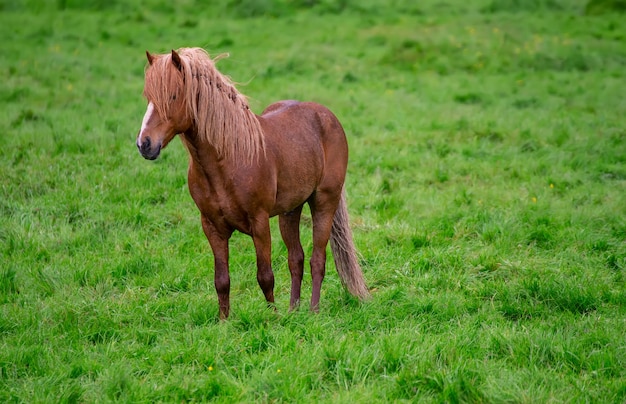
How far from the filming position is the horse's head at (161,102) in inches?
170

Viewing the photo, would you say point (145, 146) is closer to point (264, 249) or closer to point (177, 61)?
point (177, 61)

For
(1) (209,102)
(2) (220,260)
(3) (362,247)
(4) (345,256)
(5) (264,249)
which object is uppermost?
(1) (209,102)

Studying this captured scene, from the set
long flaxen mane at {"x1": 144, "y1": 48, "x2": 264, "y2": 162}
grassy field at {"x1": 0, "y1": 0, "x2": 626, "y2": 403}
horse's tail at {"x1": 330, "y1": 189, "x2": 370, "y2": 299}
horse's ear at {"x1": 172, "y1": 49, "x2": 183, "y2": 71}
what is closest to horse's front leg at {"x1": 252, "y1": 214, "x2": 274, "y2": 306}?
grassy field at {"x1": 0, "y1": 0, "x2": 626, "y2": 403}

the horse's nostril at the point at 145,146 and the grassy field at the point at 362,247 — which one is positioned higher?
the horse's nostril at the point at 145,146

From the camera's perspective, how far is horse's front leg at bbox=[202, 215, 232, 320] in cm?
492

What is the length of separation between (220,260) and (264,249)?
0.35 meters

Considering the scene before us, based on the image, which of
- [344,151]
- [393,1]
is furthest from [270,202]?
[393,1]

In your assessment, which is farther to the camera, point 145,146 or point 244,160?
point 244,160

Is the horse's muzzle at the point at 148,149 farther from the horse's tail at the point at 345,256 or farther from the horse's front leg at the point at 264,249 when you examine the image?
the horse's tail at the point at 345,256

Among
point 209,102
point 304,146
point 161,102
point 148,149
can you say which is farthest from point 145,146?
point 304,146

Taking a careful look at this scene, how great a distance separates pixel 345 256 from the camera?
5629 millimetres

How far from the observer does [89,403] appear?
3.93 m

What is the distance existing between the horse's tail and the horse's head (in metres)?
1.82

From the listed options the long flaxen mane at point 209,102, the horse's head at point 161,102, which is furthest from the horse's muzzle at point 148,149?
the long flaxen mane at point 209,102
